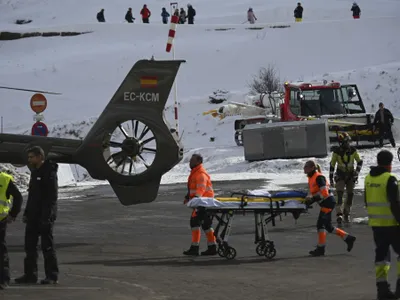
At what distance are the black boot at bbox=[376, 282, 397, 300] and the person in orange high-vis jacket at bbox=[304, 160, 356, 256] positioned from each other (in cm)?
434

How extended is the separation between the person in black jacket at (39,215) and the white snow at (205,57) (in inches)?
1694

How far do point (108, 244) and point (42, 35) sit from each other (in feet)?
186

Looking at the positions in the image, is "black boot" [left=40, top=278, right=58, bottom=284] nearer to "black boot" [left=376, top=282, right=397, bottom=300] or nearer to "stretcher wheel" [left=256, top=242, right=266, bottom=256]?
"stretcher wheel" [left=256, top=242, right=266, bottom=256]

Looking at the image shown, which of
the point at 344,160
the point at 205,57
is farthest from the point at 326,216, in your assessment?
the point at 205,57

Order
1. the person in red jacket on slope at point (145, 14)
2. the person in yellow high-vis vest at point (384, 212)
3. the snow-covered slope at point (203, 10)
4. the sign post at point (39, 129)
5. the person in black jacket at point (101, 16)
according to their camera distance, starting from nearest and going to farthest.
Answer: the person in yellow high-vis vest at point (384, 212), the sign post at point (39, 129), the person in red jacket on slope at point (145, 14), the person in black jacket at point (101, 16), the snow-covered slope at point (203, 10)

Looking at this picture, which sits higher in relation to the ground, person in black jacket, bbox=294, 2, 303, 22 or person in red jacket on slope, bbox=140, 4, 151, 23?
person in red jacket on slope, bbox=140, 4, 151, 23

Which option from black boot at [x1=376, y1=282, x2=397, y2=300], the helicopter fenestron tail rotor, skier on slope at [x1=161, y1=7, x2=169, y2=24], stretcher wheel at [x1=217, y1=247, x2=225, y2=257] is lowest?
black boot at [x1=376, y1=282, x2=397, y2=300]

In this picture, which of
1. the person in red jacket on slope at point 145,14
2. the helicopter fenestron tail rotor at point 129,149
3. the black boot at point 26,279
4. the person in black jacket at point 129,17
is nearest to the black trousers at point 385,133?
the helicopter fenestron tail rotor at point 129,149

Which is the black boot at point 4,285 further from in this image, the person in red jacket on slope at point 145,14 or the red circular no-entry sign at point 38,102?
the person in red jacket on slope at point 145,14

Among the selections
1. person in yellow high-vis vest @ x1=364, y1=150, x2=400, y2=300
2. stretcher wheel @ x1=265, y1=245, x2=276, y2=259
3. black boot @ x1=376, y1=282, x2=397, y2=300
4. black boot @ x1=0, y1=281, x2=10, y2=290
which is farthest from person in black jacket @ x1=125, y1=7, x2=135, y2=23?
black boot @ x1=376, y1=282, x2=397, y2=300

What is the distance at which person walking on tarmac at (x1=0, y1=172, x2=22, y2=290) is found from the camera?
13.4 m

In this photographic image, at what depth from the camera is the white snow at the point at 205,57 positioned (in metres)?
61.5

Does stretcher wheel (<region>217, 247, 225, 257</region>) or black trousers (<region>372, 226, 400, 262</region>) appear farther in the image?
stretcher wheel (<region>217, 247, 225, 257</region>)

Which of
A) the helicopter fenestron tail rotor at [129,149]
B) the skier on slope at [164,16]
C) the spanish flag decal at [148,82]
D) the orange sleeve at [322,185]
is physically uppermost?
the skier on slope at [164,16]
